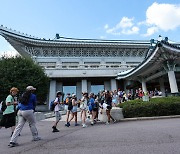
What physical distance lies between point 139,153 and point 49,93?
23902 mm

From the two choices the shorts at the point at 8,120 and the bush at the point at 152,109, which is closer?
the shorts at the point at 8,120

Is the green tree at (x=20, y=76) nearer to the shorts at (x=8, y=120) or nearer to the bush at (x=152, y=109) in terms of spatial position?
the bush at (x=152, y=109)

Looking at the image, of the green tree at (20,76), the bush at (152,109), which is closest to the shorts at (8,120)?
the bush at (152,109)

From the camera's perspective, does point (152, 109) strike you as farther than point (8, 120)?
Yes

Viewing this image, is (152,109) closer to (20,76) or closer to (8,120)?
(8,120)

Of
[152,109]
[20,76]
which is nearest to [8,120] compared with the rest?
[152,109]

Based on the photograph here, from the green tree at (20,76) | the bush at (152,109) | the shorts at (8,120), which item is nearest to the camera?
the shorts at (8,120)

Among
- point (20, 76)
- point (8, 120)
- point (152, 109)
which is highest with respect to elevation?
point (20, 76)

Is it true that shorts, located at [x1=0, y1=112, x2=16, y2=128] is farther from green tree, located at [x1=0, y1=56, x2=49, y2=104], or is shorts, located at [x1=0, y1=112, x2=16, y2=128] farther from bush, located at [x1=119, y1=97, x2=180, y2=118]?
green tree, located at [x1=0, y1=56, x2=49, y2=104]

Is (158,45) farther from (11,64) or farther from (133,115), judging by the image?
(11,64)

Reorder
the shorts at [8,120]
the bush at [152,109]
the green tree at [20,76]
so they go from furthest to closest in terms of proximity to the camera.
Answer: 1. the green tree at [20,76]
2. the bush at [152,109]
3. the shorts at [8,120]

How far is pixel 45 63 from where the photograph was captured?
27.9 m

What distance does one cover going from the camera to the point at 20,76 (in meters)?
21.5

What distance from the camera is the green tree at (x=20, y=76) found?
20469 mm
